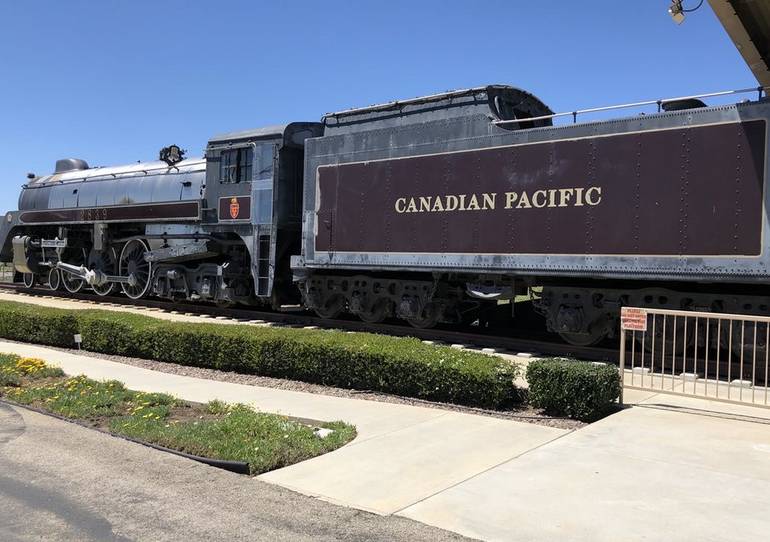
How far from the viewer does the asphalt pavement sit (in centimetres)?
377

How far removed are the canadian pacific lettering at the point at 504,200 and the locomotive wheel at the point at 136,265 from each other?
983 cm

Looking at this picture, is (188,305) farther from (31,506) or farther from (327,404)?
(31,506)

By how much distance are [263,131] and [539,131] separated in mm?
7160

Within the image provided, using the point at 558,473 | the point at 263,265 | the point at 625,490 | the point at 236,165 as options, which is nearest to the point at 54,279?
the point at 236,165

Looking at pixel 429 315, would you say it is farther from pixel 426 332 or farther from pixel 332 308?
pixel 332 308

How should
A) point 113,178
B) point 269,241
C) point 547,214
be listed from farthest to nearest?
point 113,178, point 269,241, point 547,214

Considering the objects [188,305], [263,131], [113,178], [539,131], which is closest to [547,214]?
[539,131]

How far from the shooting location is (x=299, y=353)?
850 centimetres

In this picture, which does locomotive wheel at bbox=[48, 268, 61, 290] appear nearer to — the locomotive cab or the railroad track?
the railroad track

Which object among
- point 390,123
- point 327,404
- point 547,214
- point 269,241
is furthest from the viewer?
point 269,241

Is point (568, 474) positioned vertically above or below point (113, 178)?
below

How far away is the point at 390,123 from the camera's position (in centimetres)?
1248

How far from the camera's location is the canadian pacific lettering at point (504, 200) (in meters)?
9.62

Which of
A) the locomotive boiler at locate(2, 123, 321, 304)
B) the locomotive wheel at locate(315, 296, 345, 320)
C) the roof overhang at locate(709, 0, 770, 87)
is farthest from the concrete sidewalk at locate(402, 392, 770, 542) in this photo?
the locomotive boiler at locate(2, 123, 321, 304)
